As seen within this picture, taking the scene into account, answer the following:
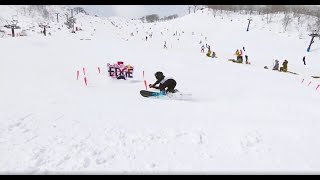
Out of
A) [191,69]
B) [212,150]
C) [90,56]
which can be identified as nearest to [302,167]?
[212,150]

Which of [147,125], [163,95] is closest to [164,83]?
[163,95]

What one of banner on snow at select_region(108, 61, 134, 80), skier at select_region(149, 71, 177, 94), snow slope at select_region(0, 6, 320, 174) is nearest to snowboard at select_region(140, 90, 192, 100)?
skier at select_region(149, 71, 177, 94)

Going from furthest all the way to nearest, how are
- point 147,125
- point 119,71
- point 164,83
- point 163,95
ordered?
point 119,71, point 163,95, point 164,83, point 147,125

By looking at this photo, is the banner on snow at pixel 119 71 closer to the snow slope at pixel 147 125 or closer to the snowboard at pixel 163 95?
the snow slope at pixel 147 125

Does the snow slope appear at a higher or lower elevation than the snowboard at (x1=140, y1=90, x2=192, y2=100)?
lower

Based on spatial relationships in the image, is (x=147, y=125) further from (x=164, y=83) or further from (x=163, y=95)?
(x=163, y=95)

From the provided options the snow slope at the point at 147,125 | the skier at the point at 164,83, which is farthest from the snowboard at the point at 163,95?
the snow slope at the point at 147,125

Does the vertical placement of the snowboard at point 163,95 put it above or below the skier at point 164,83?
below

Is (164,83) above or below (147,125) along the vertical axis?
above

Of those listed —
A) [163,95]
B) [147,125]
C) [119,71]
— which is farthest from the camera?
[119,71]

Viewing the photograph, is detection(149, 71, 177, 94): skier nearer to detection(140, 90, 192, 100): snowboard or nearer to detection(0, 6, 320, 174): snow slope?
detection(140, 90, 192, 100): snowboard

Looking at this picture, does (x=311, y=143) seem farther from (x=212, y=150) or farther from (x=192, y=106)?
(x=192, y=106)

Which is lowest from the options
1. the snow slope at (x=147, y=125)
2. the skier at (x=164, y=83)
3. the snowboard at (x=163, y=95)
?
the snow slope at (x=147, y=125)

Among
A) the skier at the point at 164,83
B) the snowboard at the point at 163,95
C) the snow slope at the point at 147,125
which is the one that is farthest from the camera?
the snowboard at the point at 163,95
